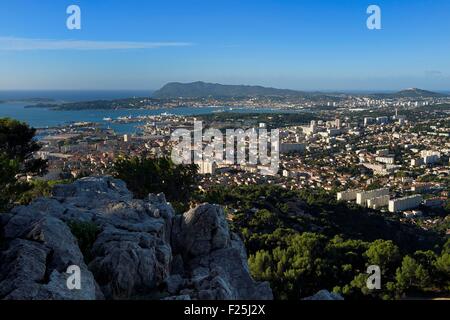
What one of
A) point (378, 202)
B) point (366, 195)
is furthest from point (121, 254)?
point (378, 202)

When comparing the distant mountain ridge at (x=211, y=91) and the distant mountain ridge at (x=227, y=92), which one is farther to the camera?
the distant mountain ridge at (x=211, y=91)

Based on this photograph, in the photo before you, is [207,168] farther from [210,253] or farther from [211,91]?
[211,91]

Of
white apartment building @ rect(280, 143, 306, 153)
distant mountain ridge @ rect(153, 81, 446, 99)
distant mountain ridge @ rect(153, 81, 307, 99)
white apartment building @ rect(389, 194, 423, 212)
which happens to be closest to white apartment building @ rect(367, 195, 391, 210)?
white apartment building @ rect(389, 194, 423, 212)

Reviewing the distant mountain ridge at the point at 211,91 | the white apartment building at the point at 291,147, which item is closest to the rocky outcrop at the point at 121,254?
the white apartment building at the point at 291,147

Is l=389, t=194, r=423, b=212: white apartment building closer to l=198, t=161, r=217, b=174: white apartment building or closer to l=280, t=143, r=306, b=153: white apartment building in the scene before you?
l=198, t=161, r=217, b=174: white apartment building

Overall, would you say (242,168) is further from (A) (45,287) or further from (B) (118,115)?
(B) (118,115)

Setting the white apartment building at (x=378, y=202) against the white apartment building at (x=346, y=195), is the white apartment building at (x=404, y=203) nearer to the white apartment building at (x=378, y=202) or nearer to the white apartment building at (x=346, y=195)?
the white apartment building at (x=378, y=202)
